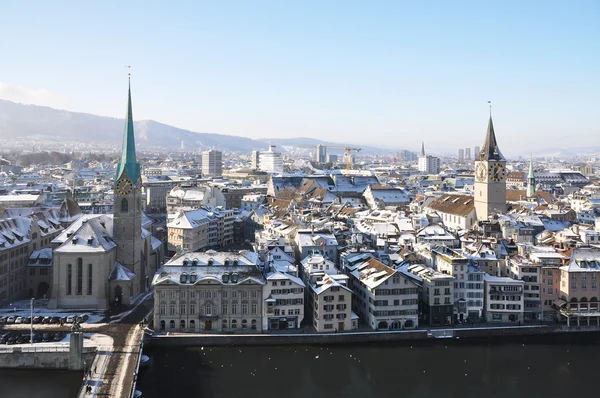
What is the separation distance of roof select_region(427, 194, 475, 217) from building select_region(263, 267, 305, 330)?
1990 inches

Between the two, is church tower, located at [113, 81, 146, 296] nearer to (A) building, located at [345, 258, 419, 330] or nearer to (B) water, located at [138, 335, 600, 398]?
(B) water, located at [138, 335, 600, 398]

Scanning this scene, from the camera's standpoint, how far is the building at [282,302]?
5506 centimetres

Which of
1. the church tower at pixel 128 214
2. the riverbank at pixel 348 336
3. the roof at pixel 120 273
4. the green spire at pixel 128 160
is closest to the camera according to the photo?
the riverbank at pixel 348 336

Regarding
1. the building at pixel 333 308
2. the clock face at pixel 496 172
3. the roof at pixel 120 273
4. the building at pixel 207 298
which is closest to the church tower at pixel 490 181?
the clock face at pixel 496 172

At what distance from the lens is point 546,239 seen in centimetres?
7669

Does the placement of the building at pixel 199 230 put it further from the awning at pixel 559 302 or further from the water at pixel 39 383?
the awning at pixel 559 302

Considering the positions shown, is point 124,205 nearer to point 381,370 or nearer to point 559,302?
point 381,370

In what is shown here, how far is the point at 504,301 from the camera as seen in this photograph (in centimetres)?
5919

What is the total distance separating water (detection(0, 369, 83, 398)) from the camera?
137 feet

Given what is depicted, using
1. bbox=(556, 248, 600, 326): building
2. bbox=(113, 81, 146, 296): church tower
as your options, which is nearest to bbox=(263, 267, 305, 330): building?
bbox=(113, 81, 146, 296): church tower

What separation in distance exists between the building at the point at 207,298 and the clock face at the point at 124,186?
44.8ft

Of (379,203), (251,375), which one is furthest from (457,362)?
(379,203)

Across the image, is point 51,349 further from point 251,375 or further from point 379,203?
point 379,203

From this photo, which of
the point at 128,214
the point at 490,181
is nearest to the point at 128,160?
the point at 128,214
